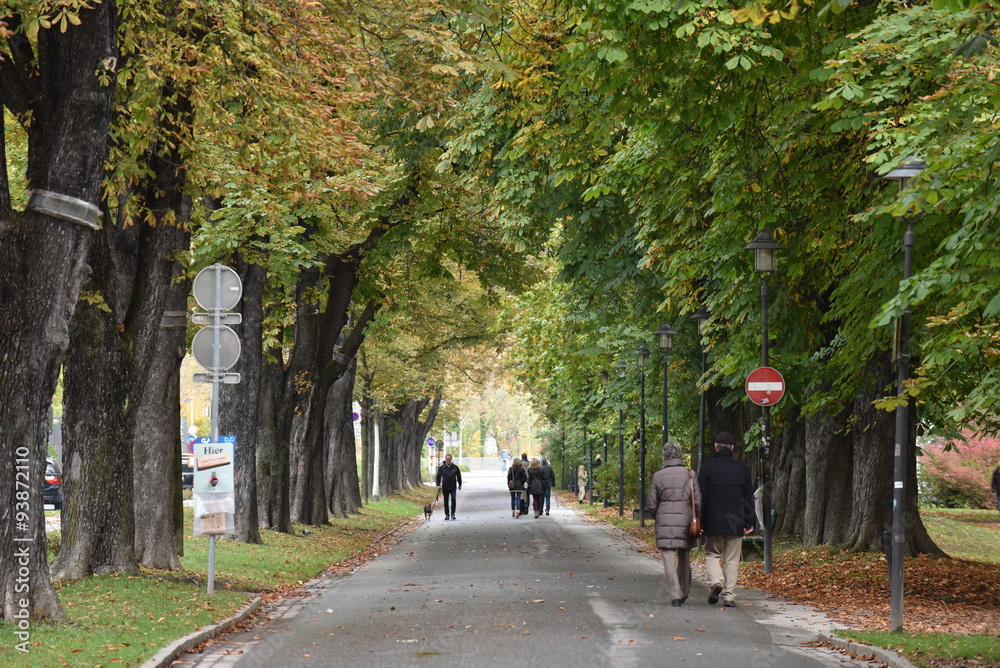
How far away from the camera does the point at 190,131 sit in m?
14.0

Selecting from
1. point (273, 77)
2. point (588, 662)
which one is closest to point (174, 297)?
point (273, 77)

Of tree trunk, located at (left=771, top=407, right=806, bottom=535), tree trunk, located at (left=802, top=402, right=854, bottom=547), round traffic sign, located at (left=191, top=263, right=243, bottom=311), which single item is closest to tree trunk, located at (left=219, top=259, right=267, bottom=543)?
round traffic sign, located at (left=191, top=263, right=243, bottom=311)

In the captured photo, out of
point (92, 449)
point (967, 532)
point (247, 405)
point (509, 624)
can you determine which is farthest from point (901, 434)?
point (967, 532)

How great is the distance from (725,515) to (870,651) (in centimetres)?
407

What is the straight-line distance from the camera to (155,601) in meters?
13.1

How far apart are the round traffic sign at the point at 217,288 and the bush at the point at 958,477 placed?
93.3 ft

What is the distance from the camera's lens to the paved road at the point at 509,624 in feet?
34.1

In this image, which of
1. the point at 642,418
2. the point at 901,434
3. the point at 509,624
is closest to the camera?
the point at 901,434

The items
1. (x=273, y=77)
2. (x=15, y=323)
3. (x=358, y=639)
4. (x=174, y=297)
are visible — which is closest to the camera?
(x=15, y=323)

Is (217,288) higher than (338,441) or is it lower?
higher

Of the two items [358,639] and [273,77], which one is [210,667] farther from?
[273,77]

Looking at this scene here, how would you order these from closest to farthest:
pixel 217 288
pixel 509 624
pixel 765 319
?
pixel 509 624 → pixel 217 288 → pixel 765 319

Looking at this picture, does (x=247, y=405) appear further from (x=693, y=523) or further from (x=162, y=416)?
(x=693, y=523)

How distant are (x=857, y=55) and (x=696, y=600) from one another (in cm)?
649
